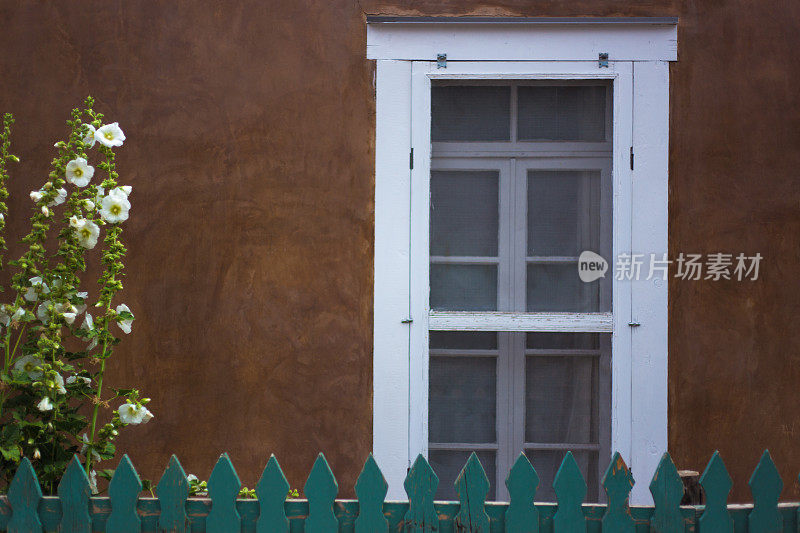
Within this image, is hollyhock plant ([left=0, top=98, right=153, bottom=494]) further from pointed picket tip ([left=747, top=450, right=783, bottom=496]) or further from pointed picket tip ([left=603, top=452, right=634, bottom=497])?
pointed picket tip ([left=747, top=450, right=783, bottom=496])

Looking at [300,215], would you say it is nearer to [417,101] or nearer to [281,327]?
[281,327]

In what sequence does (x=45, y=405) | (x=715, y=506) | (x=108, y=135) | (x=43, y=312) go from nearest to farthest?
(x=715, y=506), (x=45, y=405), (x=43, y=312), (x=108, y=135)

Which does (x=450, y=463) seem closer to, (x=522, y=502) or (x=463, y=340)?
(x=463, y=340)

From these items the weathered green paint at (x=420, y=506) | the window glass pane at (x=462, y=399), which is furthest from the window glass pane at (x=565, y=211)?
the weathered green paint at (x=420, y=506)

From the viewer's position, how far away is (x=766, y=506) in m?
2.28

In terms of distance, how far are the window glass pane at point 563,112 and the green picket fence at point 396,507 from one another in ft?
5.32

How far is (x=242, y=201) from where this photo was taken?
11.1 ft

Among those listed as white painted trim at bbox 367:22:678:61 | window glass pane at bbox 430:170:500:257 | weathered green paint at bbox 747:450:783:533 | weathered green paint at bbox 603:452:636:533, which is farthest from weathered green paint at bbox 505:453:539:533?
white painted trim at bbox 367:22:678:61

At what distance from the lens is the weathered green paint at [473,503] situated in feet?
7.45

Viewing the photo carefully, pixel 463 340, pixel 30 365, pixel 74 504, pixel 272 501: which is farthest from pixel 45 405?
pixel 463 340

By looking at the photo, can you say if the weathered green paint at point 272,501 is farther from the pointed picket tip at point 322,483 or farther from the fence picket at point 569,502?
the fence picket at point 569,502

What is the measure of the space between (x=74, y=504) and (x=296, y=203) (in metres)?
1.53

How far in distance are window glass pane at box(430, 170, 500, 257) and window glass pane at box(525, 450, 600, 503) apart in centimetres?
90

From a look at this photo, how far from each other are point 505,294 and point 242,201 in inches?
46.8
